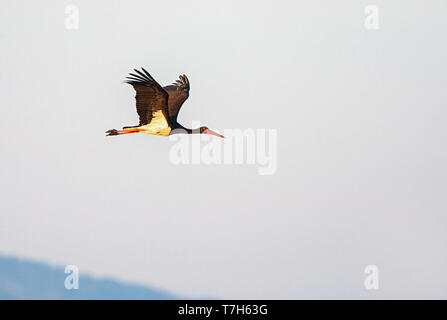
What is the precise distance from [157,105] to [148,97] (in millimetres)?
457

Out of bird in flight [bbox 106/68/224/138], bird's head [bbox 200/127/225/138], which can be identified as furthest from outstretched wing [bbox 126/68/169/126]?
bird's head [bbox 200/127/225/138]

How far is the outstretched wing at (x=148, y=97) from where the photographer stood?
94.3ft

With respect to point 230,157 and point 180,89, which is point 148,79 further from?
point 230,157

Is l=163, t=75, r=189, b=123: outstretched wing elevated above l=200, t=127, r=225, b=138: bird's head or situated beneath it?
elevated above

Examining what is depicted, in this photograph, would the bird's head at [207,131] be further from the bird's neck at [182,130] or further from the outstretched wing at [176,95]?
the outstretched wing at [176,95]

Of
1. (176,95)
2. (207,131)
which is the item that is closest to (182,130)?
(176,95)

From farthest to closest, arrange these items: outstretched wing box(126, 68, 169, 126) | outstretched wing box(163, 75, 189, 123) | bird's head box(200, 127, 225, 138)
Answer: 1. bird's head box(200, 127, 225, 138)
2. outstretched wing box(163, 75, 189, 123)
3. outstretched wing box(126, 68, 169, 126)

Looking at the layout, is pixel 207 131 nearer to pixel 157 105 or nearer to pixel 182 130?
pixel 182 130

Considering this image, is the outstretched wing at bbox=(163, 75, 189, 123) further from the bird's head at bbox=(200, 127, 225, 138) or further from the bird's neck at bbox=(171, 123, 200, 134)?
the bird's head at bbox=(200, 127, 225, 138)

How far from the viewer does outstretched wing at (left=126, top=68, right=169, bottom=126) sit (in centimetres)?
2875
